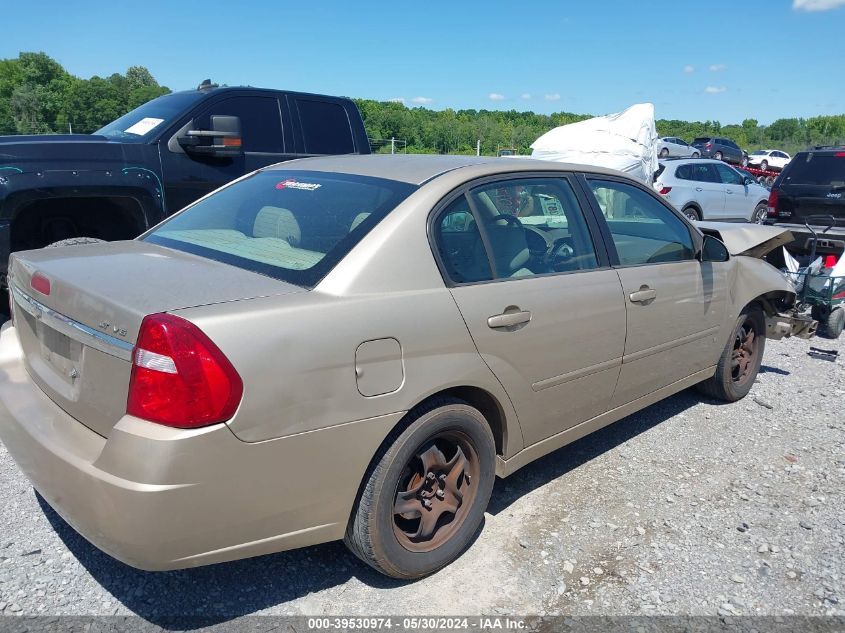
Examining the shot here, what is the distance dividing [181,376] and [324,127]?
493cm

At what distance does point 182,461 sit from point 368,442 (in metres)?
0.65

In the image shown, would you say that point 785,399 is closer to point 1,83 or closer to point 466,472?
point 466,472

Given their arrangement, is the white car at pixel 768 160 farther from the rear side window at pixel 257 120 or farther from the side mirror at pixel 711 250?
the side mirror at pixel 711 250

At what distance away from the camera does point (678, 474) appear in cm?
381

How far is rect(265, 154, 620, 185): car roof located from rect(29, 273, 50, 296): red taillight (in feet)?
4.43

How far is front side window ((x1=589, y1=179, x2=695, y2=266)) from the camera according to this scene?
3.78 m

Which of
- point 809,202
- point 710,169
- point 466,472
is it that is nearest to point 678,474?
point 466,472

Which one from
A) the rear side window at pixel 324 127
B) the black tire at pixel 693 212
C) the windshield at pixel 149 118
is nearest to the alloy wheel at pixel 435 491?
the windshield at pixel 149 118

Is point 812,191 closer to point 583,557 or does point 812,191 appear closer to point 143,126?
point 583,557

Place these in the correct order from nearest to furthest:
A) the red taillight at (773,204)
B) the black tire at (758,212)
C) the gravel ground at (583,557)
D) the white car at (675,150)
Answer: the gravel ground at (583,557) < the red taillight at (773,204) < the black tire at (758,212) < the white car at (675,150)

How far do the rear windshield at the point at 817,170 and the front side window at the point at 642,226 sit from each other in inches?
233

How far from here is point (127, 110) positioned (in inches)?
1492

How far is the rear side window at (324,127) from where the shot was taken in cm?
635

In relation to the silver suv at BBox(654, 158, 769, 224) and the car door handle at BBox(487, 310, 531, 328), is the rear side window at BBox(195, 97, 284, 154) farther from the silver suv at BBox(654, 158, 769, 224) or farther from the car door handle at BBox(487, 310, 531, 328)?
the silver suv at BBox(654, 158, 769, 224)
